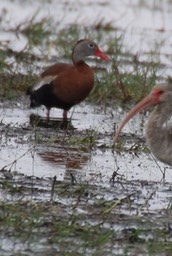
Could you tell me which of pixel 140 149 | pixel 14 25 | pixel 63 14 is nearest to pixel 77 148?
pixel 140 149

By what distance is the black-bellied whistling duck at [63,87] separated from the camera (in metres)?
11.8

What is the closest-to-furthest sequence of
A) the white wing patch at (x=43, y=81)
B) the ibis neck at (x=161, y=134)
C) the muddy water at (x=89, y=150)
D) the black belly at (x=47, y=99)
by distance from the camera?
1. the ibis neck at (x=161, y=134)
2. the muddy water at (x=89, y=150)
3. the black belly at (x=47, y=99)
4. the white wing patch at (x=43, y=81)

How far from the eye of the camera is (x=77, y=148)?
31.7ft

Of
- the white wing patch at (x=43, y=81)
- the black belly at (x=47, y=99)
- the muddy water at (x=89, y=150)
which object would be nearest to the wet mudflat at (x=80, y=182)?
the muddy water at (x=89, y=150)

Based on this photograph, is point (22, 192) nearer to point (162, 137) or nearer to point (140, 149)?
point (162, 137)

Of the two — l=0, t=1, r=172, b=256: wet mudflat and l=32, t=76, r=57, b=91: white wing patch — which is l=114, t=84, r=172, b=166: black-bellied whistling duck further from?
l=32, t=76, r=57, b=91: white wing patch

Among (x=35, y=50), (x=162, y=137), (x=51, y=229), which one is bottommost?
(x=51, y=229)

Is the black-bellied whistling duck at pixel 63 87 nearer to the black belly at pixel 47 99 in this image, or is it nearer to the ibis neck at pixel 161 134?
the black belly at pixel 47 99

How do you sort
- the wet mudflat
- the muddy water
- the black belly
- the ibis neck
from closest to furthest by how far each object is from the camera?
the wet mudflat < the ibis neck < the muddy water < the black belly

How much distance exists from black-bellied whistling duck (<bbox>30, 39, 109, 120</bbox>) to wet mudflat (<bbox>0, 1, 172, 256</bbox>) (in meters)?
0.19

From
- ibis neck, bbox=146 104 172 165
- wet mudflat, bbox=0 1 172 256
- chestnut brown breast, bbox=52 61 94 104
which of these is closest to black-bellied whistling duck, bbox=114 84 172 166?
ibis neck, bbox=146 104 172 165

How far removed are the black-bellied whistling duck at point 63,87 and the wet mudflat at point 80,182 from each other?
0.19 m

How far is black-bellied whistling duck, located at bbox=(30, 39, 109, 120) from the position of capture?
1182 centimetres

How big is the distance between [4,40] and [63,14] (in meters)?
3.35
